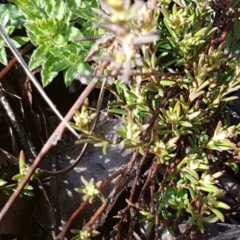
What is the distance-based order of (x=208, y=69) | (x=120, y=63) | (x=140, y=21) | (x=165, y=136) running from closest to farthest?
(x=120, y=63)
(x=140, y=21)
(x=208, y=69)
(x=165, y=136)

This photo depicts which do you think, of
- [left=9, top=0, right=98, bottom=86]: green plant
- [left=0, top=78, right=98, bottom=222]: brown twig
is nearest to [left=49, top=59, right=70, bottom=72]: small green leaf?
[left=9, top=0, right=98, bottom=86]: green plant

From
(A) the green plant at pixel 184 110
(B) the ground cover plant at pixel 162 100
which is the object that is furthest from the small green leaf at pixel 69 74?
(A) the green plant at pixel 184 110

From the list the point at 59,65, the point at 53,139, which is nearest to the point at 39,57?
the point at 59,65

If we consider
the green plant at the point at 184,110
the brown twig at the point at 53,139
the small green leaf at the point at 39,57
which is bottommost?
the green plant at the point at 184,110

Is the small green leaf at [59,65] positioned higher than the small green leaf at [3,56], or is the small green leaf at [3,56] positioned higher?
the small green leaf at [3,56]

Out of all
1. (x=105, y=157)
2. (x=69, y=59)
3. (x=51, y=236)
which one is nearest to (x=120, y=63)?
(x=69, y=59)

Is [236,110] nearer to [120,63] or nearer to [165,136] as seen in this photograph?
[165,136]

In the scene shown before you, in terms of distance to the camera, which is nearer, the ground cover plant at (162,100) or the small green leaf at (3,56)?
the ground cover plant at (162,100)

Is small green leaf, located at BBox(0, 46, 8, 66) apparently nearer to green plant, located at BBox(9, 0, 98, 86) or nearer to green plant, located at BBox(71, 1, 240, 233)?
green plant, located at BBox(9, 0, 98, 86)

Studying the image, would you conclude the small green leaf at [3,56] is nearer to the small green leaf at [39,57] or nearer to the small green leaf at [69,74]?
the small green leaf at [39,57]
